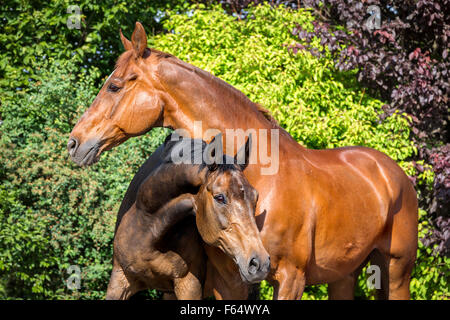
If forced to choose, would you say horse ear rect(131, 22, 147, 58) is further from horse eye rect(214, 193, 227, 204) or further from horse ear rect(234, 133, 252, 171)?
horse eye rect(214, 193, 227, 204)

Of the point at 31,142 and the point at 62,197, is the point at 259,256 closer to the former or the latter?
the point at 62,197

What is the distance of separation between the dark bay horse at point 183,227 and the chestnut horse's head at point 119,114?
Answer: 273mm

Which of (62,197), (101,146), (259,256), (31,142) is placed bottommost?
(62,197)

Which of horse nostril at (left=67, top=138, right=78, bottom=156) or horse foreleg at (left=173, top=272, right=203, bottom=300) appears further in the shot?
horse foreleg at (left=173, top=272, right=203, bottom=300)

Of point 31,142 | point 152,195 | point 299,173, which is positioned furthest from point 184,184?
point 31,142

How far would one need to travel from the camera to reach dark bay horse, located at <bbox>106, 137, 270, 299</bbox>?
3.11 m

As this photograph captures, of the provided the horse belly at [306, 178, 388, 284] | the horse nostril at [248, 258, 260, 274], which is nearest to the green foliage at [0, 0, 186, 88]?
the horse belly at [306, 178, 388, 284]

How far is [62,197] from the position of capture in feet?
20.4

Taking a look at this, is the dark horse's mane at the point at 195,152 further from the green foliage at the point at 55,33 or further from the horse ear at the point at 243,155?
the green foliage at the point at 55,33

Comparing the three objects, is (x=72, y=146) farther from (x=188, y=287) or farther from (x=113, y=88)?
(x=188, y=287)

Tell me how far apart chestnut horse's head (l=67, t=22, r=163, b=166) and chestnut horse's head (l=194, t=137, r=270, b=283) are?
551mm

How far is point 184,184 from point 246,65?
10.7 feet
